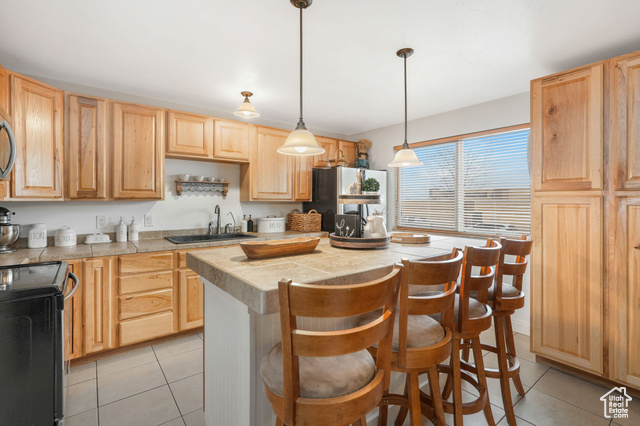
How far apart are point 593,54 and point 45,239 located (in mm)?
4759

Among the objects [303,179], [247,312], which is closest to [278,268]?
[247,312]

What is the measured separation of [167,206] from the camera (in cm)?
343

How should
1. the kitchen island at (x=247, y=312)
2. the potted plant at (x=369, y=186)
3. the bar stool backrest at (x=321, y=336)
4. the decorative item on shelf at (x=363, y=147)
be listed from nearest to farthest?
1. the bar stool backrest at (x=321, y=336)
2. the kitchen island at (x=247, y=312)
3. the potted plant at (x=369, y=186)
4. the decorative item on shelf at (x=363, y=147)

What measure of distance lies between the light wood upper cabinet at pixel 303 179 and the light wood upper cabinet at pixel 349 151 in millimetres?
599

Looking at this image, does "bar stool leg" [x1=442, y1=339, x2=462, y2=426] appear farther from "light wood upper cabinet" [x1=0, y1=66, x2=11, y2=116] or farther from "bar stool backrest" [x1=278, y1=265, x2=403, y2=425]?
"light wood upper cabinet" [x1=0, y1=66, x2=11, y2=116]

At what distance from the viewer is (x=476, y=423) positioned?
70.6 inches

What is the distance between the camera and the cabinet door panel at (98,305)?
248cm

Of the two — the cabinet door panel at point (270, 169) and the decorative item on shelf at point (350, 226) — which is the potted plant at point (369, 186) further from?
the cabinet door panel at point (270, 169)

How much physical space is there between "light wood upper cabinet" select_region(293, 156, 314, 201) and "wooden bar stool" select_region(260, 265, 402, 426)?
3169mm

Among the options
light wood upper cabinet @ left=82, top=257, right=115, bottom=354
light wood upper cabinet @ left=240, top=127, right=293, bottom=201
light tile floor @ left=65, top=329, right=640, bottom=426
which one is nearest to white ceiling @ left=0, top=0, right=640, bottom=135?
light wood upper cabinet @ left=240, top=127, right=293, bottom=201

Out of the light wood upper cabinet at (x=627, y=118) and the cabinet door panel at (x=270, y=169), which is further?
the cabinet door panel at (x=270, y=169)

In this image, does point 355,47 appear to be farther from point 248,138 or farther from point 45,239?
point 45,239

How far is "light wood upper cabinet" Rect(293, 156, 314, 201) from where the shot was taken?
13.4 feet

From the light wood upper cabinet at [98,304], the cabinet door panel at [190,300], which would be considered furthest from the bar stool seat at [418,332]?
the light wood upper cabinet at [98,304]
